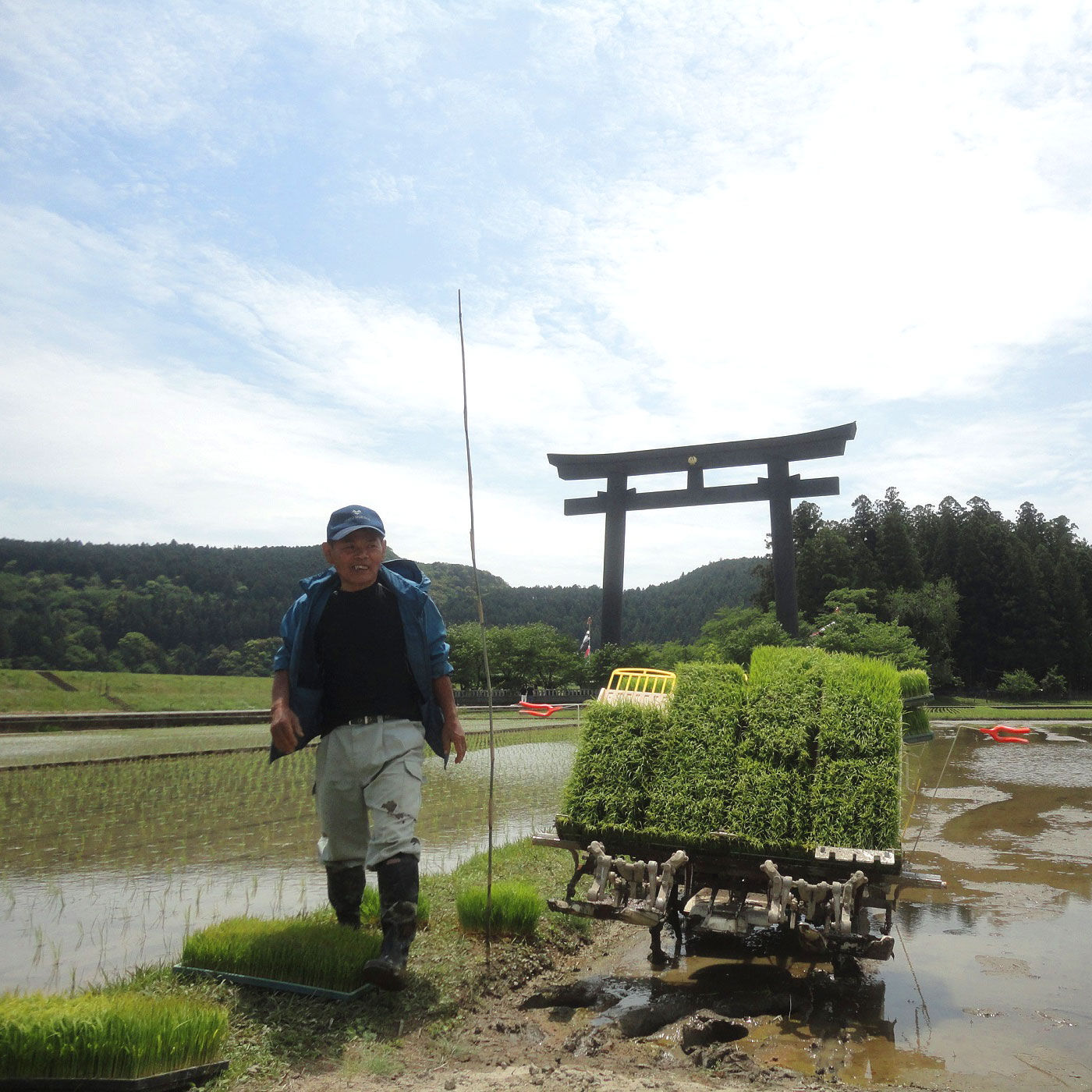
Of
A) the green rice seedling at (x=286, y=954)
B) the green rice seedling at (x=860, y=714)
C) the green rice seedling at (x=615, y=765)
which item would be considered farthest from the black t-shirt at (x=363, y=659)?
the green rice seedling at (x=860, y=714)

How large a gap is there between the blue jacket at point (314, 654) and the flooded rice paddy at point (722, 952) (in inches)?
53.4

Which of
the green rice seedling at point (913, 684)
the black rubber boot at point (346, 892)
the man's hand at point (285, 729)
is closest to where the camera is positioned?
the man's hand at point (285, 729)

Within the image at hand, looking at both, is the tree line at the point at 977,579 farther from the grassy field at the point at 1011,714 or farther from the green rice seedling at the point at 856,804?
the green rice seedling at the point at 856,804

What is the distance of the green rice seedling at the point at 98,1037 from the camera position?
96.0 inches

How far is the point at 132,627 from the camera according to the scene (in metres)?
69.4

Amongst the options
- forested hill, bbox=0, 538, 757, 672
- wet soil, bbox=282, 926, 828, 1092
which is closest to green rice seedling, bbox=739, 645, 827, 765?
wet soil, bbox=282, 926, 828, 1092

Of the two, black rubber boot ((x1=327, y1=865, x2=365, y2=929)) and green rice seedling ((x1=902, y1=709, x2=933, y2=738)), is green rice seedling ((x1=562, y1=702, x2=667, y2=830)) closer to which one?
black rubber boot ((x1=327, y1=865, x2=365, y2=929))

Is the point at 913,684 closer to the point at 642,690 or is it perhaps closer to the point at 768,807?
→ the point at 642,690

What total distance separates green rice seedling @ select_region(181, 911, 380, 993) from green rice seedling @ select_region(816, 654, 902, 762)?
2283 millimetres

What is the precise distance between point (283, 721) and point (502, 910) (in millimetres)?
1629

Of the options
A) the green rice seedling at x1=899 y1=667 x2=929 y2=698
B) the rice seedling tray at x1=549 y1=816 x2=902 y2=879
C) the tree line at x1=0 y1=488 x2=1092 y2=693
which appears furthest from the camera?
the tree line at x1=0 y1=488 x2=1092 y2=693

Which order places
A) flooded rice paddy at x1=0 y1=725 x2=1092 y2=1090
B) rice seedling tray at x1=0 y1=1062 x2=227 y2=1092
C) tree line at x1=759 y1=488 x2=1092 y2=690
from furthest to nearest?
tree line at x1=759 y1=488 x2=1092 y2=690, flooded rice paddy at x1=0 y1=725 x2=1092 y2=1090, rice seedling tray at x1=0 y1=1062 x2=227 y2=1092

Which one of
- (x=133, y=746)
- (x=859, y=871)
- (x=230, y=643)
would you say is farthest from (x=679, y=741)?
(x=230, y=643)

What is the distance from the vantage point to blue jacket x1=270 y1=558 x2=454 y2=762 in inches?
149
